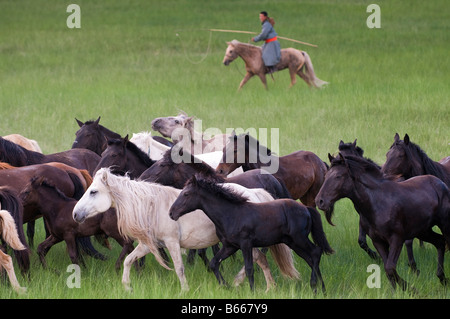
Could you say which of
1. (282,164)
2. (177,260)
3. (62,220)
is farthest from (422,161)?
(62,220)

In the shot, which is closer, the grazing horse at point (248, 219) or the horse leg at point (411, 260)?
the grazing horse at point (248, 219)

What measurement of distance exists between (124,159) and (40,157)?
1.74m

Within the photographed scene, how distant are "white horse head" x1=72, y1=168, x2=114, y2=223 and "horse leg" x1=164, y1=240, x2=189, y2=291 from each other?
0.73 m

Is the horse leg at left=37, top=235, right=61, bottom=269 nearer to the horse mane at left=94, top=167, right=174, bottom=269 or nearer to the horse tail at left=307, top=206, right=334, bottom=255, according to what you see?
the horse mane at left=94, top=167, right=174, bottom=269

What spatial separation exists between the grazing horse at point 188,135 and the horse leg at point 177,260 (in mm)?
3529

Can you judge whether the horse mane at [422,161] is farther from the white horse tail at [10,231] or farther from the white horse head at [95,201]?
the white horse tail at [10,231]

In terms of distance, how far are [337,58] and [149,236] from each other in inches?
806

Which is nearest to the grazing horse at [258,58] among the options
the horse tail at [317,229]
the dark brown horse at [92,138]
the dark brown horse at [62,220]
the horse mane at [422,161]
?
the dark brown horse at [92,138]

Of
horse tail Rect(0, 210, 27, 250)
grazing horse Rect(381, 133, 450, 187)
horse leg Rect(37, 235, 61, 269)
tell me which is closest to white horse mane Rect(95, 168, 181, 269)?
horse tail Rect(0, 210, 27, 250)

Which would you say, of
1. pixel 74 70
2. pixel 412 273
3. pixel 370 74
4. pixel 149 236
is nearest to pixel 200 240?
pixel 149 236

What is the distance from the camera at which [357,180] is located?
317 inches

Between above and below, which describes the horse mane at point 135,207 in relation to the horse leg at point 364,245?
above

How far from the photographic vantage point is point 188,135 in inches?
480

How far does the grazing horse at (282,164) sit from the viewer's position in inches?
410
